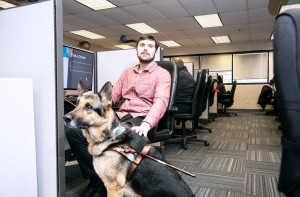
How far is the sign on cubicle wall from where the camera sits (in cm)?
231

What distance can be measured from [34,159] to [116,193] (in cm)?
57

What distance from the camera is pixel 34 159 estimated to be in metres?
1.41

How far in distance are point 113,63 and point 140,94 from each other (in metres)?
0.75

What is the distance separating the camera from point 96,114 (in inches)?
47.6

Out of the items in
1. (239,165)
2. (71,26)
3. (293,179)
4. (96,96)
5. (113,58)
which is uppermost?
(71,26)

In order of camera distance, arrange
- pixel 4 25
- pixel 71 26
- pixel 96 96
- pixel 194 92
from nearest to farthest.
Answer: pixel 96 96 < pixel 4 25 < pixel 194 92 < pixel 71 26

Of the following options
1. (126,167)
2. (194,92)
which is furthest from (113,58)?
(126,167)

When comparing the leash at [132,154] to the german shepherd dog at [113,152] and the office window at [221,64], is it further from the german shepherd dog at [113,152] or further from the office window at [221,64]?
the office window at [221,64]

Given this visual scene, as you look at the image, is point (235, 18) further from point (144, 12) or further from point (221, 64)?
point (221, 64)

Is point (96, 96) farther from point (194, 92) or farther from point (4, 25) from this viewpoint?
point (194, 92)

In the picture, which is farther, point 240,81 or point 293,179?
point 240,81

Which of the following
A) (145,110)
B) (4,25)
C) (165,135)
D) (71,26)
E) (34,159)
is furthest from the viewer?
(71,26)

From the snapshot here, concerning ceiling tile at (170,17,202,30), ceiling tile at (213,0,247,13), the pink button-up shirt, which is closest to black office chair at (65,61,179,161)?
the pink button-up shirt

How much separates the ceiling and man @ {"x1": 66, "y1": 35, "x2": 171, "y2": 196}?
83.5 inches
